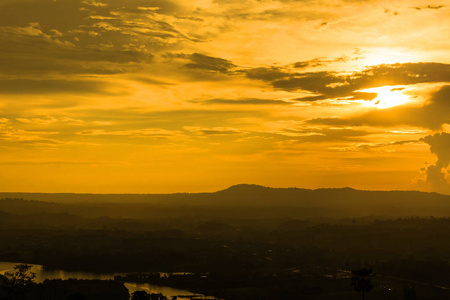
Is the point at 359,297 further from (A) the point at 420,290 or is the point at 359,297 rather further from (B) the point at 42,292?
(B) the point at 42,292

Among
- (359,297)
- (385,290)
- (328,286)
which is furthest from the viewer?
(328,286)

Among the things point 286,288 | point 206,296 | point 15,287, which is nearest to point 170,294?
point 206,296

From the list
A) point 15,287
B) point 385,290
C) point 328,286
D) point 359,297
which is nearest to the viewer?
point 15,287

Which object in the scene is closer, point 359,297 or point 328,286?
point 359,297

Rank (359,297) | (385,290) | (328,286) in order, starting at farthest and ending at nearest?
(328,286) < (385,290) < (359,297)

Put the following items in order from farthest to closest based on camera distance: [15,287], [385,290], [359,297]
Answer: [385,290], [359,297], [15,287]

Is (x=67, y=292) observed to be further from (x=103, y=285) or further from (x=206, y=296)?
(x=206, y=296)

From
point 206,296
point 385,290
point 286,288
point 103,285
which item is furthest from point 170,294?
point 385,290

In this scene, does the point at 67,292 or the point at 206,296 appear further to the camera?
the point at 206,296
